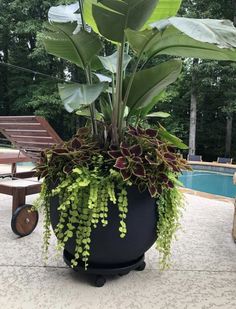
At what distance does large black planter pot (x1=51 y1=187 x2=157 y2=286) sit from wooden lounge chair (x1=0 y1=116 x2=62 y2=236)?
859 mm

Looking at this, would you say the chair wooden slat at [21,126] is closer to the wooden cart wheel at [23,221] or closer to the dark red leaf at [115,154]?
the wooden cart wheel at [23,221]

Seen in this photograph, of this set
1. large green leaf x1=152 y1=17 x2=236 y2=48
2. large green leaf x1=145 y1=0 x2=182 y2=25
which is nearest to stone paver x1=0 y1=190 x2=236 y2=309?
large green leaf x1=152 y1=17 x2=236 y2=48

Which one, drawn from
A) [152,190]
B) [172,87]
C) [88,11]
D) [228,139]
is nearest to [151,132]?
[152,190]

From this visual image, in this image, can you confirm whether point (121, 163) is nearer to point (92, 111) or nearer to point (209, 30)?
point (92, 111)

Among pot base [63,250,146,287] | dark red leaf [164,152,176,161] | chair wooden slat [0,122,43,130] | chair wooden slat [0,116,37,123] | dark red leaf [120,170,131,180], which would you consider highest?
chair wooden slat [0,116,37,123]

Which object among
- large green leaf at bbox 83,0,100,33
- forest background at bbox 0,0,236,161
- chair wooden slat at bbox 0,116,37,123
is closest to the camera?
large green leaf at bbox 83,0,100,33

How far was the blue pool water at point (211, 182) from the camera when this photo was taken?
8922 millimetres

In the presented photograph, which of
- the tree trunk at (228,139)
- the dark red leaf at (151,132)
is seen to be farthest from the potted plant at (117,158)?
the tree trunk at (228,139)

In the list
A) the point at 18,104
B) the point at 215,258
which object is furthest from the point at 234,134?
the point at 215,258

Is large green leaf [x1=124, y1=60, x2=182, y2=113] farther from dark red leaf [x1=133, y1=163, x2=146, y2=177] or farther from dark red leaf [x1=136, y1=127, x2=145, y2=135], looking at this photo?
dark red leaf [x1=133, y1=163, x2=146, y2=177]

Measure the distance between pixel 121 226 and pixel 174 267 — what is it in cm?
68

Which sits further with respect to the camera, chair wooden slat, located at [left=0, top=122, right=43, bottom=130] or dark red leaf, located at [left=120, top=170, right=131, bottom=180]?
chair wooden slat, located at [left=0, top=122, right=43, bottom=130]

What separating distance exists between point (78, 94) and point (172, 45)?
2.17ft

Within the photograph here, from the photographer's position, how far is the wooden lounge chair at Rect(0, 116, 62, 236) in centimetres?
275
